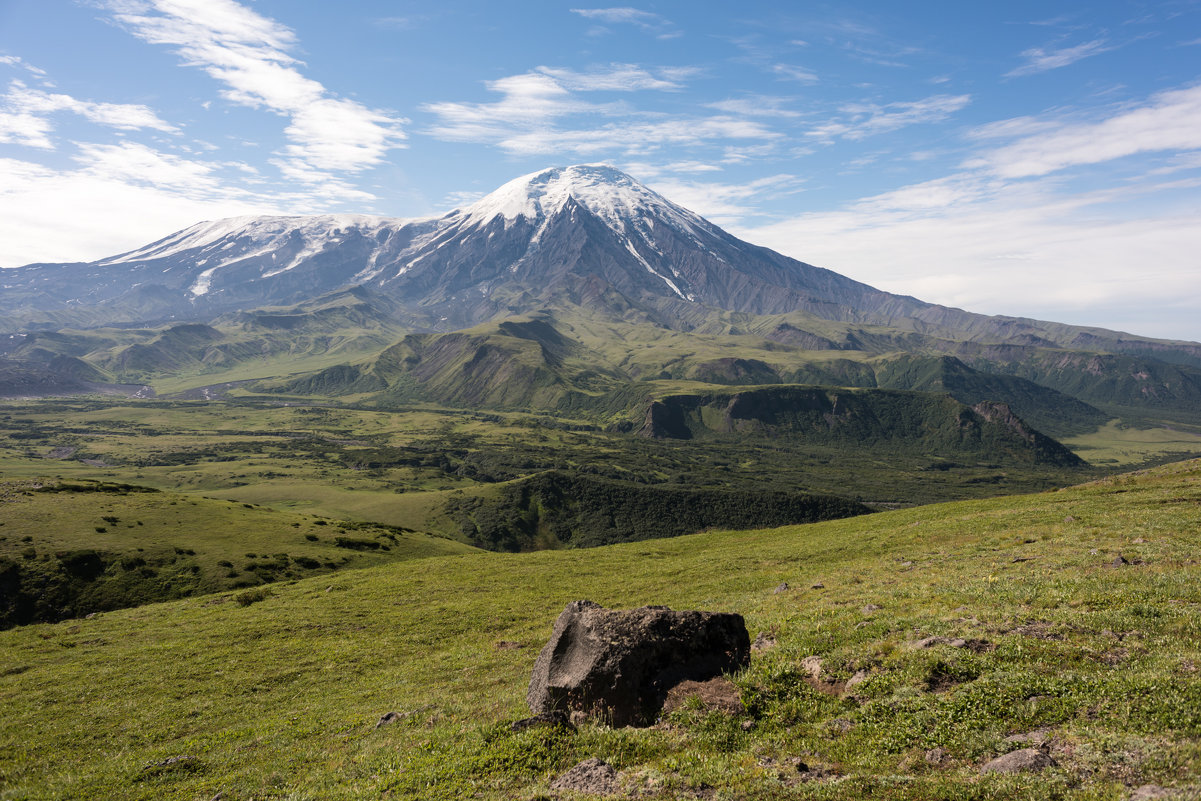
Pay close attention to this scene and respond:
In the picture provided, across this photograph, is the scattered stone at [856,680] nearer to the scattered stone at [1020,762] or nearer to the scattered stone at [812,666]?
the scattered stone at [812,666]

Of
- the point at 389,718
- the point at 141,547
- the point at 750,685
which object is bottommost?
the point at 141,547

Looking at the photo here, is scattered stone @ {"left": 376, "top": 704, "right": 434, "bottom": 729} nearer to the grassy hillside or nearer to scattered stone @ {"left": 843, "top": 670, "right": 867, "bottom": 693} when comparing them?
scattered stone @ {"left": 843, "top": 670, "right": 867, "bottom": 693}

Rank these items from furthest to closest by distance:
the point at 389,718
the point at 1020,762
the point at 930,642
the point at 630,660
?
1. the point at 389,718
2. the point at 930,642
3. the point at 630,660
4. the point at 1020,762

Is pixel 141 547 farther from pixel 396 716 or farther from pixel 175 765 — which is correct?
pixel 396 716

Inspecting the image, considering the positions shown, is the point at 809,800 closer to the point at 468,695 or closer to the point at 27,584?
the point at 468,695

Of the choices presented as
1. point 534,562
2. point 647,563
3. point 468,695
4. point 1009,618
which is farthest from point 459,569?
point 1009,618

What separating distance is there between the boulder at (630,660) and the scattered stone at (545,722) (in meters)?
0.39

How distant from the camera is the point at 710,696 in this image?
1886cm

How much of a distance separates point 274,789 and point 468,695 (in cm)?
984

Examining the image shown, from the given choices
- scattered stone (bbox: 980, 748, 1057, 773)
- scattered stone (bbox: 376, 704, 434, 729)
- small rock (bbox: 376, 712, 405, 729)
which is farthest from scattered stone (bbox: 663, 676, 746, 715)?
small rock (bbox: 376, 712, 405, 729)

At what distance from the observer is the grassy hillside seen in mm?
68562

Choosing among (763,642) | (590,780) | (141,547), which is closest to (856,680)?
(763,642)

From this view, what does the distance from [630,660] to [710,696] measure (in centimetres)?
291

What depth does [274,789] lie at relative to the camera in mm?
19594
